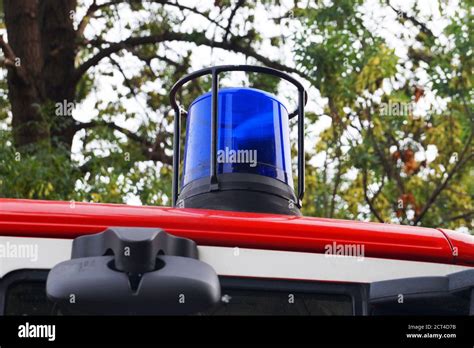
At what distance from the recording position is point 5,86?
12594 millimetres

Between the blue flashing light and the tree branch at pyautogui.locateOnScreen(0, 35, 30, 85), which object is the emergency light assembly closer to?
the blue flashing light

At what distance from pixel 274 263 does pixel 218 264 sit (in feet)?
0.46

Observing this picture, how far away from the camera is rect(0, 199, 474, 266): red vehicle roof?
2.38 meters

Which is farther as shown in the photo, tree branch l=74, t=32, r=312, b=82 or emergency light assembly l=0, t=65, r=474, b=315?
tree branch l=74, t=32, r=312, b=82

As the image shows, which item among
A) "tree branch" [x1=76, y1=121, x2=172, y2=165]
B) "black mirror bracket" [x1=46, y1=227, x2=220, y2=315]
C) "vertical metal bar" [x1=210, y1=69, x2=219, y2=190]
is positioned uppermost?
"tree branch" [x1=76, y1=121, x2=172, y2=165]

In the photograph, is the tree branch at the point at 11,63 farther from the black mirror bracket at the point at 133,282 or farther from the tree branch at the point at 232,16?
the black mirror bracket at the point at 133,282

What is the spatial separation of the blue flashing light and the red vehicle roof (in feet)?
1.47

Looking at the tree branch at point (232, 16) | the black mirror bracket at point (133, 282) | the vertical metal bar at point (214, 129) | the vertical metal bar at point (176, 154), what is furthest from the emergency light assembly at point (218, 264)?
the tree branch at point (232, 16)

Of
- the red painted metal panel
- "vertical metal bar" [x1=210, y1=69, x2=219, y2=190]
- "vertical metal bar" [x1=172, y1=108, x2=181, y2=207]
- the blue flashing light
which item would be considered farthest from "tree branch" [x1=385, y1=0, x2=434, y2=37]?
the red painted metal panel

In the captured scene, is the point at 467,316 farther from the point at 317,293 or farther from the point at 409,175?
the point at 409,175

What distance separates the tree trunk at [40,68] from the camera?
10844 mm

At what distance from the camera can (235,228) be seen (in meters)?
2.45

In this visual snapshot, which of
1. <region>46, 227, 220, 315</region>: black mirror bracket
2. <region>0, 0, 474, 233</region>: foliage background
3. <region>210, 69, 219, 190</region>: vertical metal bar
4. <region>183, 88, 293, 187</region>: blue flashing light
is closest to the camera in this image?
<region>46, 227, 220, 315</region>: black mirror bracket

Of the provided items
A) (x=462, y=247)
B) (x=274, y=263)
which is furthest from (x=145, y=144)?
(x=274, y=263)
